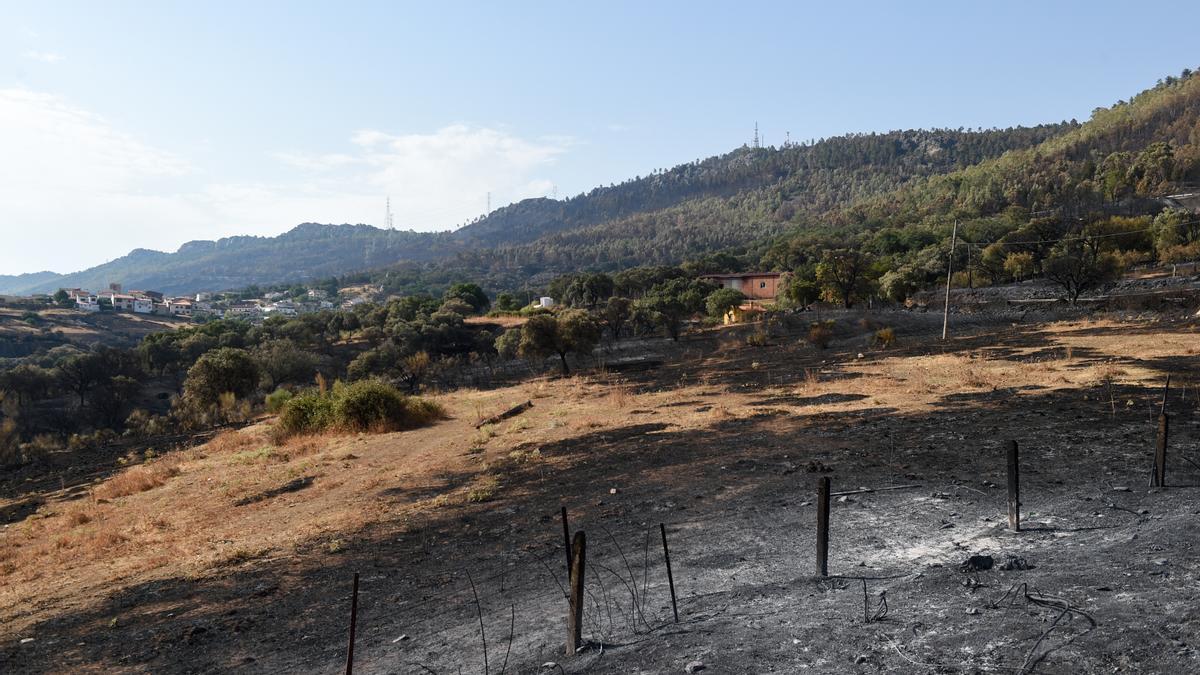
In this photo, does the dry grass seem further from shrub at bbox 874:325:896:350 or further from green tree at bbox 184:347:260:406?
shrub at bbox 874:325:896:350

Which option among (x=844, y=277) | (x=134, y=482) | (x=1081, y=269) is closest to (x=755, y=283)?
(x=844, y=277)

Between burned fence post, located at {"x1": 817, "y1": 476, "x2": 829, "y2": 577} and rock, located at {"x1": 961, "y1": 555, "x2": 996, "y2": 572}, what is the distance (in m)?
1.63

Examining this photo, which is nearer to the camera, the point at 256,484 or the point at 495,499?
the point at 495,499

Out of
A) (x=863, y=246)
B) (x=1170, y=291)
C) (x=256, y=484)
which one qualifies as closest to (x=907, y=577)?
(x=256, y=484)

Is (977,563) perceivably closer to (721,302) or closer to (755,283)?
(721,302)

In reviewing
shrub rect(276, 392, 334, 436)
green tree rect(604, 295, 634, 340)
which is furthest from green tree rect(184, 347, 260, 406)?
green tree rect(604, 295, 634, 340)

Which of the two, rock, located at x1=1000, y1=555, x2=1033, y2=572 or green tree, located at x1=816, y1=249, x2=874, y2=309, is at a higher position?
green tree, located at x1=816, y1=249, x2=874, y2=309

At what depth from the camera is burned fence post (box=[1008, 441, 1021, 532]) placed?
8977 millimetres

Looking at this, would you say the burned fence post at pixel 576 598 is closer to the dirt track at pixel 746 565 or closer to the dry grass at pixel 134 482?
the dirt track at pixel 746 565

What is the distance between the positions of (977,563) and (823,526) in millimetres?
1934

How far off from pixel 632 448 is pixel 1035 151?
693 ft

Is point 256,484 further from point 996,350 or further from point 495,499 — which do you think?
point 996,350

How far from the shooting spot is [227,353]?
40.2m

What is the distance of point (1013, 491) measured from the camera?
9.21m
